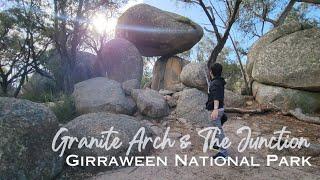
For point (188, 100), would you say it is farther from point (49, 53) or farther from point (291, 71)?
point (49, 53)

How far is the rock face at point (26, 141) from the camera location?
5.39 m

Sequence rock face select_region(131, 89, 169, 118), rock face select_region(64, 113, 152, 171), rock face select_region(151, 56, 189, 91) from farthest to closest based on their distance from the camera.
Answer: rock face select_region(151, 56, 189, 91) < rock face select_region(131, 89, 169, 118) < rock face select_region(64, 113, 152, 171)

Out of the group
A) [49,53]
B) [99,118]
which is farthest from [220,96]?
[49,53]

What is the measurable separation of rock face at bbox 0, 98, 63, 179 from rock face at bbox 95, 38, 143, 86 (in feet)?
31.2

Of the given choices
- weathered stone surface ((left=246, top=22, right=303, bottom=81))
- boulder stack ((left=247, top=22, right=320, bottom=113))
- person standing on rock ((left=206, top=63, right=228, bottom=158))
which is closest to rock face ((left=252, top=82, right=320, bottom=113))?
boulder stack ((left=247, top=22, right=320, bottom=113))

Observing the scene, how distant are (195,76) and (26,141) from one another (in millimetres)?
7311

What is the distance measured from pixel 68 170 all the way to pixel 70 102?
167 inches

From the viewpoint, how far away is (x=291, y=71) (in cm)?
1119

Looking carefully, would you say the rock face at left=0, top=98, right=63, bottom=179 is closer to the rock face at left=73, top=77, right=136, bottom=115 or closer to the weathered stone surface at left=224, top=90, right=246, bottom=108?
the rock face at left=73, top=77, right=136, bottom=115

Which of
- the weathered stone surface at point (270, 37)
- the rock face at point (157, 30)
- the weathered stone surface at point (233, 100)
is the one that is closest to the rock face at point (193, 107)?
the weathered stone surface at point (233, 100)

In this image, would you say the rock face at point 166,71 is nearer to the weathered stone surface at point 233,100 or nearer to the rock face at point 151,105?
the weathered stone surface at point 233,100

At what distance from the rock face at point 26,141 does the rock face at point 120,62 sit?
9516 mm

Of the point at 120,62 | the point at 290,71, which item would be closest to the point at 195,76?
the point at 290,71

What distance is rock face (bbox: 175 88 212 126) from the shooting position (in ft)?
33.3
